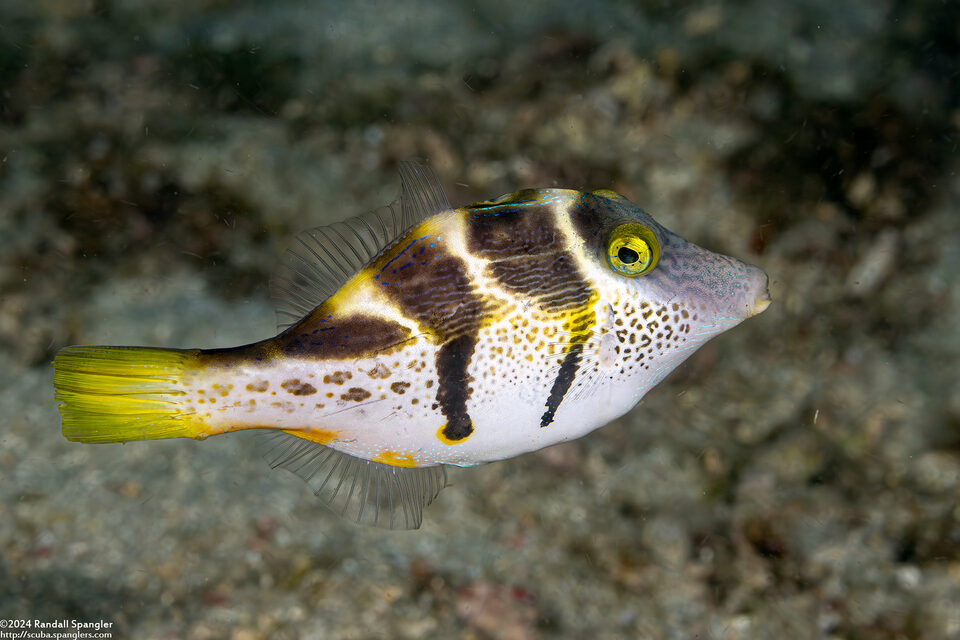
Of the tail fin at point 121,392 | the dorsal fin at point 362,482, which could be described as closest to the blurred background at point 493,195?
the dorsal fin at point 362,482

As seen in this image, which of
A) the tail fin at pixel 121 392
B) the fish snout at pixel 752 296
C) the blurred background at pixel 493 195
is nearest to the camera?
the tail fin at pixel 121 392

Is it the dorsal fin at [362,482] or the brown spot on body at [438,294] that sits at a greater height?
the brown spot on body at [438,294]

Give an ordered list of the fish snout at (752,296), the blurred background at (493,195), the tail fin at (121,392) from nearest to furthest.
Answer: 1. the tail fin at (121,392)
2. the fish snout at (752,296)
3. the blurred background at (493,195)

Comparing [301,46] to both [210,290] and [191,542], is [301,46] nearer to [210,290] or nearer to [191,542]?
[210,290]

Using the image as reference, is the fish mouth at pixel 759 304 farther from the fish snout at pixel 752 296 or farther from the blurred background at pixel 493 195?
the blurred background at pixel 493 195

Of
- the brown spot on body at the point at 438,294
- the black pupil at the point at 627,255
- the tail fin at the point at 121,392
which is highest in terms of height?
the black pupil at the point at 627,255

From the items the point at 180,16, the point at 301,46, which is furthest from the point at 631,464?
the point at 180,16
